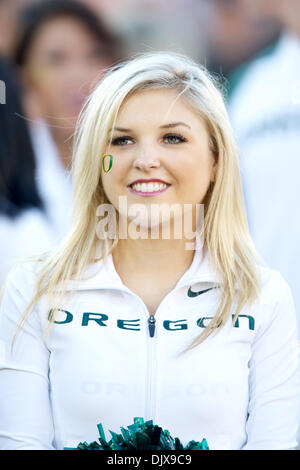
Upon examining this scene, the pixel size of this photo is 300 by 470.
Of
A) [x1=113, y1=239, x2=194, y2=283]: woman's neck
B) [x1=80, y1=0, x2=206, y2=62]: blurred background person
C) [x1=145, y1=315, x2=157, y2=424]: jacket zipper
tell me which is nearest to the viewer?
[x1=145, y1=315, x2=157, y2=424]: jacket zipper

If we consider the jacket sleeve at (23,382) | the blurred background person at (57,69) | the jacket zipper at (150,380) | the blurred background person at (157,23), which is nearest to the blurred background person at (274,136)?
the blurred background person at (157,23)

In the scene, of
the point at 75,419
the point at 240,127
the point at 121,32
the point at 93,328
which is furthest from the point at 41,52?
the point at 75,419

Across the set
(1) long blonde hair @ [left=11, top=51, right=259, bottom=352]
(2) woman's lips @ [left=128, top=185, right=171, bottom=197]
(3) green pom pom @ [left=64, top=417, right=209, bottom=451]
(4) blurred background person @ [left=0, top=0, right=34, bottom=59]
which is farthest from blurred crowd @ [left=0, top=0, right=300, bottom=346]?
(3) green pom pom @ [left=64, top=417, right=209, bottom=451]

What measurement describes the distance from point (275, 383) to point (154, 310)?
0.28 m

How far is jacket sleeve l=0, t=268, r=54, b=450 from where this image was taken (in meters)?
1.13

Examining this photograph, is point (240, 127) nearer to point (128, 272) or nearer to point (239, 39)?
point (239, 39)

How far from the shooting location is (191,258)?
1.25 meters

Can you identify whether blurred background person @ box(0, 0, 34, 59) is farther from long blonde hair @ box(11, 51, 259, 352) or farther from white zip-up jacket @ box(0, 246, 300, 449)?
white zip-up jacket @ box(0, 246, 300, 449)

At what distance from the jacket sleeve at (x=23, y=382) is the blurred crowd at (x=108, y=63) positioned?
1.41ft

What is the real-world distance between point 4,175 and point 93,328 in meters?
0.70

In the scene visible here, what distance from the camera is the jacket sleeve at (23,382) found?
113 cm

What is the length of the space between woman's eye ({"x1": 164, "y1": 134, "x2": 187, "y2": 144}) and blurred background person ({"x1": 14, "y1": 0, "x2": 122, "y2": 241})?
0.51m

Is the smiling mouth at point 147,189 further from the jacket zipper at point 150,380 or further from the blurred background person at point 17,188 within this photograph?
the blurred background person at point 17,188

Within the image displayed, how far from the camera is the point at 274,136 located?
1668 mm
